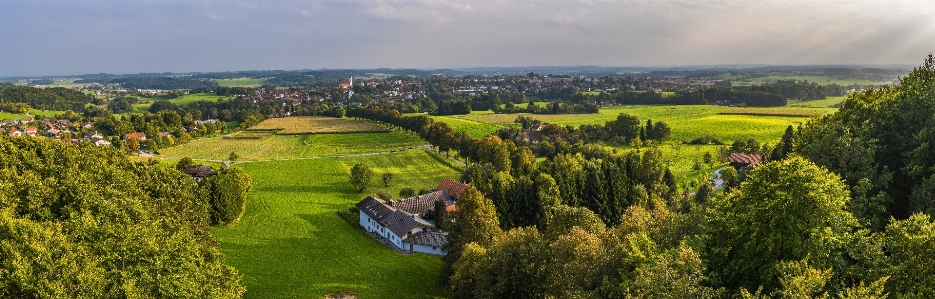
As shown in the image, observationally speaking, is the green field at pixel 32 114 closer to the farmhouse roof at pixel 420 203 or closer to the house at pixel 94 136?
the house at pixel 94 136

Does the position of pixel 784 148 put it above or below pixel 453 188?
above

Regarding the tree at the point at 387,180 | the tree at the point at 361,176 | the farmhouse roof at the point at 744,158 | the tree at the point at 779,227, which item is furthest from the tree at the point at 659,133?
the tree at the point at 779,227

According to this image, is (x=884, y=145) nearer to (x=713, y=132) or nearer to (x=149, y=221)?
(x=149, y=221)

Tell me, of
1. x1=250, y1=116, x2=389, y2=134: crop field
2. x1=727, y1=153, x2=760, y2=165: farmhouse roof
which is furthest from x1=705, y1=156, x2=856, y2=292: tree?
x1=250, y1=116, x2=389, y2=134: crop field

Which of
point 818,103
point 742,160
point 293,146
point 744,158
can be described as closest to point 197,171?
point 293,146

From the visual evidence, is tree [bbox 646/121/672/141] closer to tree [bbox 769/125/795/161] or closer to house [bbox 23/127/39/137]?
tree [bbox 769/125/795/161]

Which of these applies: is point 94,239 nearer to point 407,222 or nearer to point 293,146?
point 407,222
